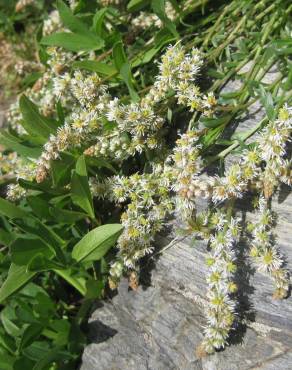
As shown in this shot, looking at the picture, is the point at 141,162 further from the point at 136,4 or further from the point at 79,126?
the point at 136,4

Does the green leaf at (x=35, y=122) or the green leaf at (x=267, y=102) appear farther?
the green leaf at (x=35, y=122)

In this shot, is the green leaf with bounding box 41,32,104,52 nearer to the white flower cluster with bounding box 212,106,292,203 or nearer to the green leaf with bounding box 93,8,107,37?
the green leaf with bounding box 93,8,107,37

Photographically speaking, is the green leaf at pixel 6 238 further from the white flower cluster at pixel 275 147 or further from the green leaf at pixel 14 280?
the white flower cluster at pixel 275 147

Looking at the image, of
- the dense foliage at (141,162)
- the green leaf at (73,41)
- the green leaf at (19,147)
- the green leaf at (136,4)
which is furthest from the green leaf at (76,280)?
the green leaf at (136,4)

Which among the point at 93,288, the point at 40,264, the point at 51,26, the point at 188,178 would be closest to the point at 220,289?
the point at 188,178

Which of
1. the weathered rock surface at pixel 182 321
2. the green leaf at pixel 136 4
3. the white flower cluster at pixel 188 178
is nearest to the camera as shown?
the white flower cluster at pixel 188 178

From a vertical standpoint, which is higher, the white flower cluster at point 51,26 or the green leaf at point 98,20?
the green leaf at point 98,20

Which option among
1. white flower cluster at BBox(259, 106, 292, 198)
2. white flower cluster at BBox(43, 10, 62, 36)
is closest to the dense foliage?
white flower cluster at BBox(259, 106, 292, 198)
